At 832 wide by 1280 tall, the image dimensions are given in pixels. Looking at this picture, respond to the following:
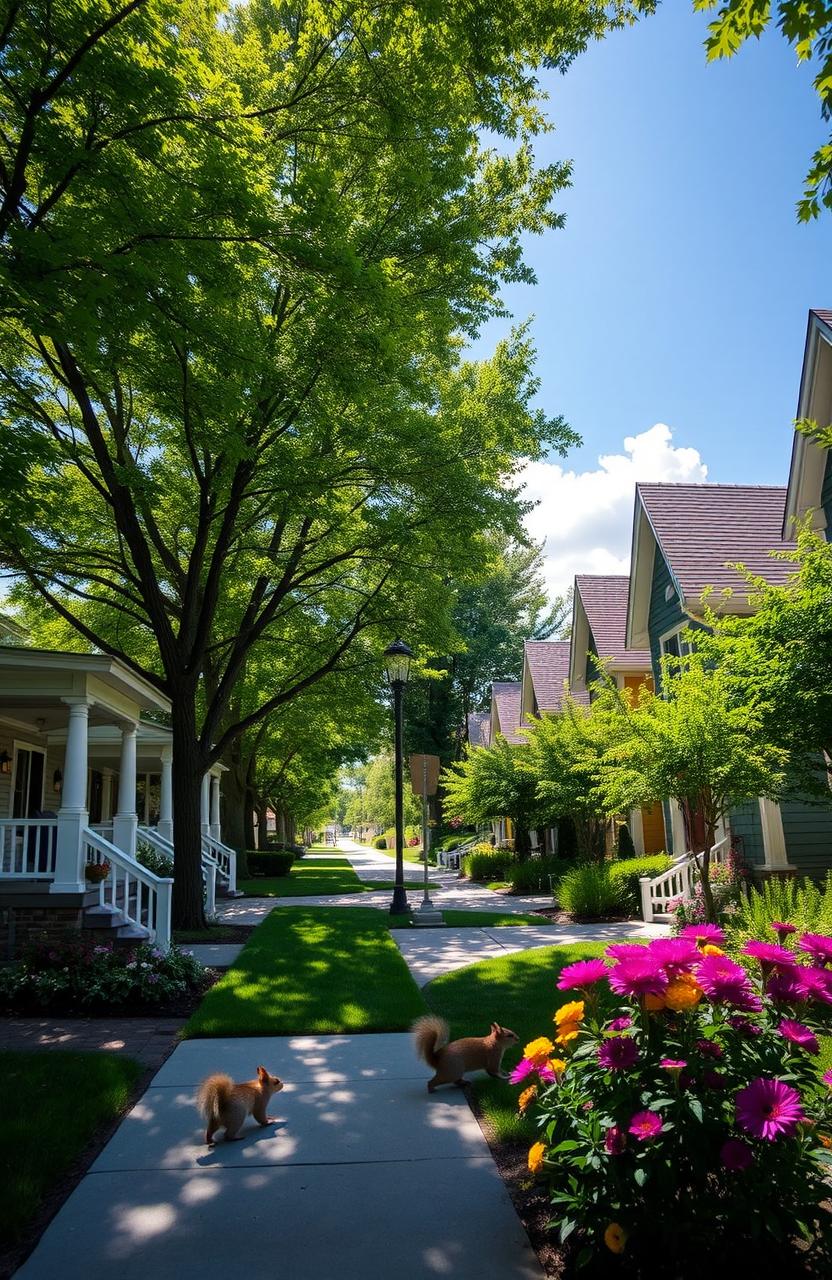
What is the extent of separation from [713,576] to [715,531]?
6.53 ft

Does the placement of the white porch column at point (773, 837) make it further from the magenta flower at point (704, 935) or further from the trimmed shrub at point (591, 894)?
the magenta flower at point (704, 935)

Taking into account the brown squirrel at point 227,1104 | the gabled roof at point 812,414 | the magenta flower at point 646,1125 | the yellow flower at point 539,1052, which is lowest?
the brown squirrel at point 227,1104

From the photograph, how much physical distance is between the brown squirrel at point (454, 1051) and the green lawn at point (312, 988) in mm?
1778

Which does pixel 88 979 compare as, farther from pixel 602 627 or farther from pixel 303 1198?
pixel 602 627

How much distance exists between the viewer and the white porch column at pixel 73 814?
9.69m

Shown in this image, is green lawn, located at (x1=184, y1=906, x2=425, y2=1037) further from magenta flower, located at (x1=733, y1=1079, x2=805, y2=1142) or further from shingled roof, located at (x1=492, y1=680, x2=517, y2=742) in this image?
shingled roof, located at (x1=492, y1=680, x2=517, y2=742)

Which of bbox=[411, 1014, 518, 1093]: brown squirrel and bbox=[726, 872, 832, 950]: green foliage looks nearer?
bbox=[411, 1014, 518, 1093]: brown squirrel

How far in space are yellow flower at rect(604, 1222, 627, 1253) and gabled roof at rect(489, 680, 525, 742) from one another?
95.8 feet

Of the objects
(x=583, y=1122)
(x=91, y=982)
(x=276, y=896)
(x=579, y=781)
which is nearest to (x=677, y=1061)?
(x=583, y=1122)

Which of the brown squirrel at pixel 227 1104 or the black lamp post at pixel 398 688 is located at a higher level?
the black lamp post at pixel 398 688

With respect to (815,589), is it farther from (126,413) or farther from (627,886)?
(126,413)

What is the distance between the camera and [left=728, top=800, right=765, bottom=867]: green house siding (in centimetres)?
1309

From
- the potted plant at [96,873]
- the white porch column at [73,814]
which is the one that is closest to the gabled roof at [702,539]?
the white porch column at [73,814]

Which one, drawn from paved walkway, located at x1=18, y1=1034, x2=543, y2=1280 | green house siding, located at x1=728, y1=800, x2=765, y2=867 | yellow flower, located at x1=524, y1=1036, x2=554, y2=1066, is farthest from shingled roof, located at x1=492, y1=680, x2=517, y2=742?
yellow flower, located at x1=524, y1=1036, x2=554, y2=1066
